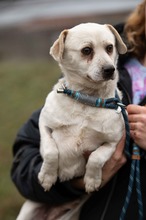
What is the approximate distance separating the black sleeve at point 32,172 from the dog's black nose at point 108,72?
46 centimetres

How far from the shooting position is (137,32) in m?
2.44

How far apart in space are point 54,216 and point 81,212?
0.13 metres

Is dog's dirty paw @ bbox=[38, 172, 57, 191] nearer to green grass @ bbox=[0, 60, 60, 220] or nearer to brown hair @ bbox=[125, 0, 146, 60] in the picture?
brown hair @ bbox=[125, 0, 146, 60]

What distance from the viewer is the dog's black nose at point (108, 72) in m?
1.92

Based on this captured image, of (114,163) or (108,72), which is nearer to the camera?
(108,72)

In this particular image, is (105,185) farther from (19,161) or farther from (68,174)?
(19,161)

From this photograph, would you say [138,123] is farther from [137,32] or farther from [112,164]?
[137,32]

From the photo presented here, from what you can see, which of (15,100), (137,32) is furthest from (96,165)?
(15,100)

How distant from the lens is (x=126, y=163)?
213 cm

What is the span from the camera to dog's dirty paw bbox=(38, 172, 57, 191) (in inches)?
81.2

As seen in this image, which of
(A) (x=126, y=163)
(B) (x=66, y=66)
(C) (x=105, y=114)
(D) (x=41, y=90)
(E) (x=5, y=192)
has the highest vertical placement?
(B) (x=66, y=66)

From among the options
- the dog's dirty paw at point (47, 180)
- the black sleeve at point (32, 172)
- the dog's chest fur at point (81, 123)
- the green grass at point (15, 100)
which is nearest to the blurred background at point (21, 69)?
the green grass at point (15, 100)

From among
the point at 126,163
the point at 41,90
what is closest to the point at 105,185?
the point at 126,163

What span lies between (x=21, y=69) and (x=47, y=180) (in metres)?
5.49
